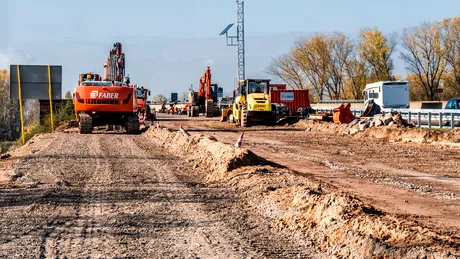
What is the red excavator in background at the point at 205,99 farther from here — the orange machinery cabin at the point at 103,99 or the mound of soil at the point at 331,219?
the mound of soil at the point at 331,219

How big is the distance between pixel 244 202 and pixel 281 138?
1830 centimetres

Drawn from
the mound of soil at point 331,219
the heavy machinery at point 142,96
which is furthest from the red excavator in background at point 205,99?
the mound of soil at point 331,219

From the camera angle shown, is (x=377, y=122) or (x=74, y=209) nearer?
(x=74, y=209)

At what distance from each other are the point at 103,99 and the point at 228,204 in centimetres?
2075

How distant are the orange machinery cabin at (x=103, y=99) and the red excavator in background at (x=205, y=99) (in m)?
27.8

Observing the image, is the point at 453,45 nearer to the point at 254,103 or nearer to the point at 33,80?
the point at 254,103

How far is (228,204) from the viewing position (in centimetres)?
1173

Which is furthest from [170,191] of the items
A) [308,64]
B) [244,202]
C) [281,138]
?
[308,64]

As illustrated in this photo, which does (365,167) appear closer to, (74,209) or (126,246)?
(74,209)

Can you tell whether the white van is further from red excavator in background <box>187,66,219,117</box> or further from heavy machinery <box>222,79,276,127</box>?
red excavator in background <box>187,66,219,117</box>

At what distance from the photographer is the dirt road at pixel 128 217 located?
841 centimetres

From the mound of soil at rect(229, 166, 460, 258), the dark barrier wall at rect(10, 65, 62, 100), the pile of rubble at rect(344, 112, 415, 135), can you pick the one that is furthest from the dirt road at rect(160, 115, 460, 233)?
the dark barrier wall at rect(10, 65, 62, 100)

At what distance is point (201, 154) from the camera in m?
19.3

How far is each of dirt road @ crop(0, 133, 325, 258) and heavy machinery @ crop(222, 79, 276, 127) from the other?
21956 mm
